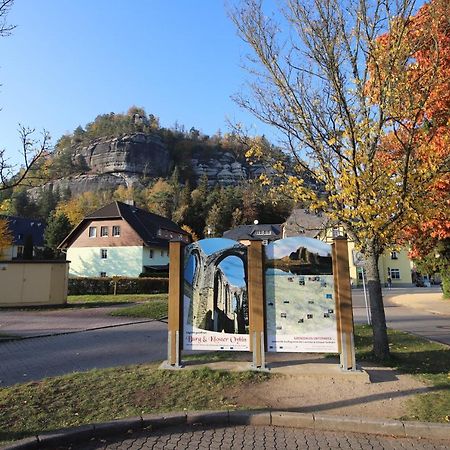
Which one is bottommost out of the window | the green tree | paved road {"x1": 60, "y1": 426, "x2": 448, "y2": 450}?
paved road {"x1": 60, "y1": 426, "x2": 448, "y2": 450}

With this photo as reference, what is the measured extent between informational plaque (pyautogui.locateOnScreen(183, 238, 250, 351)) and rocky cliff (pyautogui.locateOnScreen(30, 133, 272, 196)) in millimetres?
114158

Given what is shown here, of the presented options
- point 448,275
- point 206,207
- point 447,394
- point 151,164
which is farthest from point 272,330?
point 151,164

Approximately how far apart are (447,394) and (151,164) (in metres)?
129

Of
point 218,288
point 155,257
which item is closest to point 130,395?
point 218,288

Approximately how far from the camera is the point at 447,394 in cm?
615

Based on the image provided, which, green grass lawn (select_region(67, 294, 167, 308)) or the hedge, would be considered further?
the hedge

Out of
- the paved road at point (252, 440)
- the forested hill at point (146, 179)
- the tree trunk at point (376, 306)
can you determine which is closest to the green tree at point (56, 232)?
the forested hill at point (146, 179)

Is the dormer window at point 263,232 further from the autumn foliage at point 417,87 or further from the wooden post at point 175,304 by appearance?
the wooden post at point 175,304

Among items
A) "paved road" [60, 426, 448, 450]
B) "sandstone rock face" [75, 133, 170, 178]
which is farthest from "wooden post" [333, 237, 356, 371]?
"sandstone rock face" [75, 133, 170, 178]

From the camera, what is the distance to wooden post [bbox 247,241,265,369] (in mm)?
7582

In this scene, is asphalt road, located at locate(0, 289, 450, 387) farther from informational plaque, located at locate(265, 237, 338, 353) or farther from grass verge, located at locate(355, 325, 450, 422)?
informational plaque, located at locate(265, 237, 338, 353)

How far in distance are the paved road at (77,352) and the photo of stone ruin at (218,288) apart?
1.80 metres

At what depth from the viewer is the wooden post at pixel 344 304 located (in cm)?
727

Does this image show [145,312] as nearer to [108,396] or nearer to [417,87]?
[108,396]
